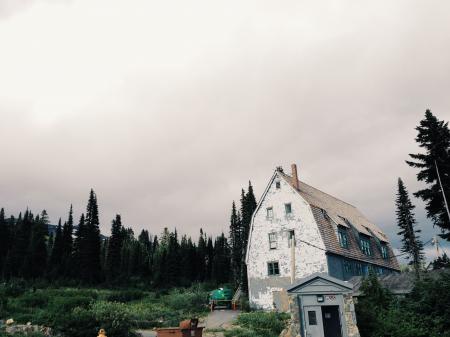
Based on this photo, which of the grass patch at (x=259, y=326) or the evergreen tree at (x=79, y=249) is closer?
the grass patch at (x=259, y=326)

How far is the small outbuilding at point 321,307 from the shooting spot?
63.8 feet

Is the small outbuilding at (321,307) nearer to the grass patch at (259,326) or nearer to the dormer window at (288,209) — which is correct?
the grass patch at (259,326)

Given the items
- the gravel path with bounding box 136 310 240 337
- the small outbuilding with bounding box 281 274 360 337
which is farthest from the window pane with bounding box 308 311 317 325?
the gravel path with bounding box 136 310 240 337

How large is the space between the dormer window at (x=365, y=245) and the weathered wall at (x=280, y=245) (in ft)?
29.0

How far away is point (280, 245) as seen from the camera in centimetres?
3562

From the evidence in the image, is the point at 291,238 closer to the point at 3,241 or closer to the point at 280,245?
the point at 280,245

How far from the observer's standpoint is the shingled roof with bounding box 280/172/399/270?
3466 cm

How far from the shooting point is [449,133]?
97.0ft

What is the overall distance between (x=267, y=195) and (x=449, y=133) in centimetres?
1611

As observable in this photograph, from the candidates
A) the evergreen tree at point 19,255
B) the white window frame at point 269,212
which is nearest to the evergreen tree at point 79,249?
the evergreen tree at point 19,255

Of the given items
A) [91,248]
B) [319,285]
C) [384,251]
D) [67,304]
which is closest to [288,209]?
[319,285]

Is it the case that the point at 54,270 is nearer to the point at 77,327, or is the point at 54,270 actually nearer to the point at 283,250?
the point at 283,250

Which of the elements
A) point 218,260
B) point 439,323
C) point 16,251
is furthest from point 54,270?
point 439,323

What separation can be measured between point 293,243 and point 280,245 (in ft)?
4.58
